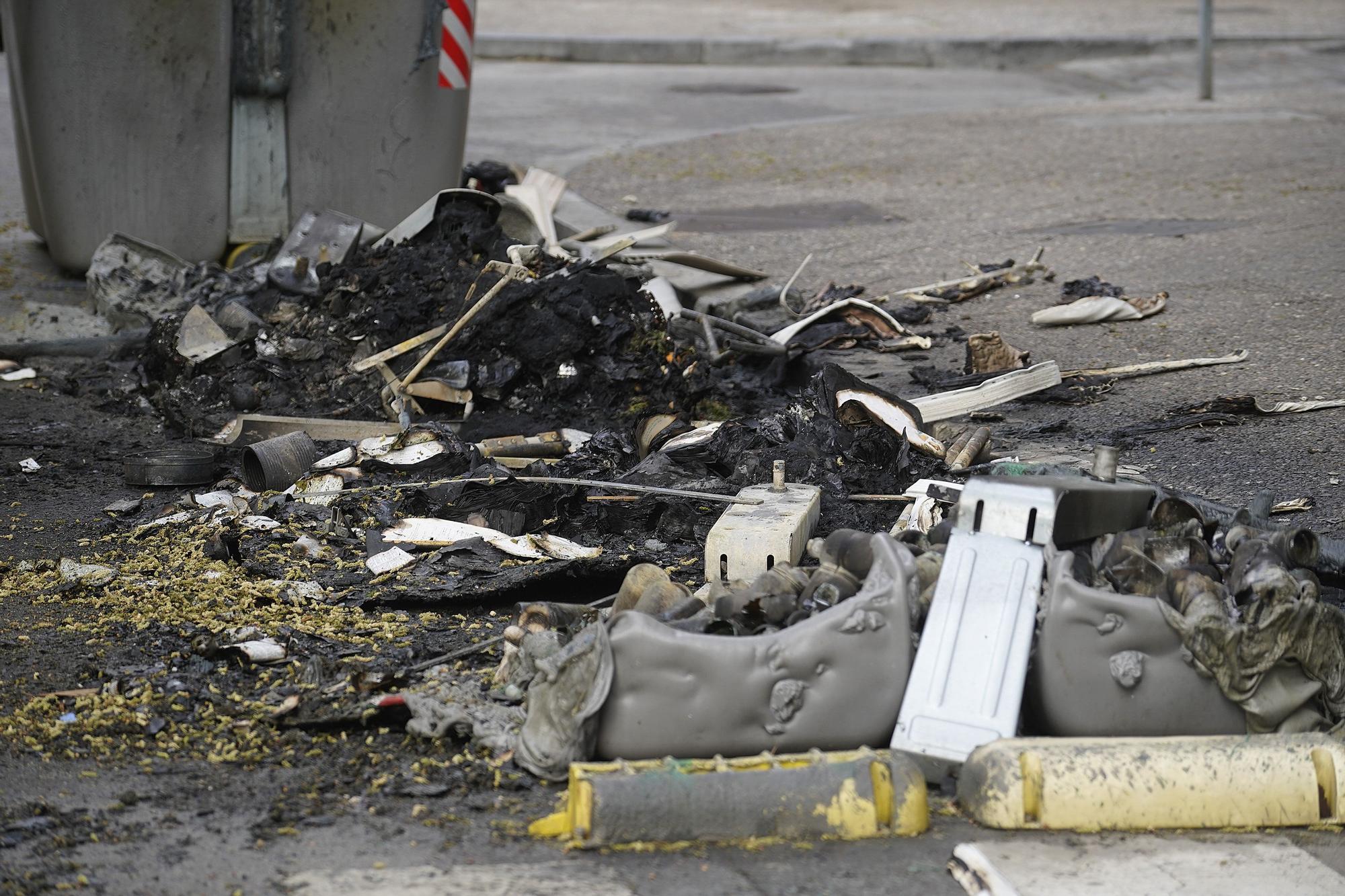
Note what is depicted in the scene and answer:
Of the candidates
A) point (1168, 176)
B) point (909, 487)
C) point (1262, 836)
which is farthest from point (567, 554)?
point (1168, 176)

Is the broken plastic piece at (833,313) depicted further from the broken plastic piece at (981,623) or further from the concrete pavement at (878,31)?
the concrete pavement at (878,31)

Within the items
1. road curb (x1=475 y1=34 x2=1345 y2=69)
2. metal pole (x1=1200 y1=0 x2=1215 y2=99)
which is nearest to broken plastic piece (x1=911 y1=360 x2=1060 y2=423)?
metal pole (x1=1200 y1=0 x2=1215 y2=99)

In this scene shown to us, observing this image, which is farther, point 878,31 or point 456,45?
point 878,31

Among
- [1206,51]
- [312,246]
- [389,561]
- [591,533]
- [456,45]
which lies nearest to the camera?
[389,561]

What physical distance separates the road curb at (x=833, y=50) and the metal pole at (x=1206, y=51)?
3.77m

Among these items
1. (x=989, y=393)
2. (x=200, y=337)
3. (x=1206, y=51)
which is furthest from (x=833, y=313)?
(x=1206, y=51)

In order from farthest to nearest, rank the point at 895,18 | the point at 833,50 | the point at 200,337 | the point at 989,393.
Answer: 1. the point at 895,18
2. the point at 833,50
3. the point at 200,337
4. the point at 989,393

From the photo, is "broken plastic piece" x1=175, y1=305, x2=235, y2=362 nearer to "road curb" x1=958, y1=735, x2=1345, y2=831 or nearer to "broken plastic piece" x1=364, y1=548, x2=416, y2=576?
"broken plastic piece" x1=364, y1=548, x2=416, y2=576

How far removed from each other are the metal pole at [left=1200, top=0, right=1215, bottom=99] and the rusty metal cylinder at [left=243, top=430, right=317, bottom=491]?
9610 mm

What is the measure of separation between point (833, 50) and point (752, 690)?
48.3 feet

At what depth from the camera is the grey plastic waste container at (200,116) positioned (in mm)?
6301

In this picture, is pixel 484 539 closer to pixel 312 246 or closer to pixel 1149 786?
pixel 1149 786

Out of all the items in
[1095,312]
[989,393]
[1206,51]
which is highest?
[1206,51]

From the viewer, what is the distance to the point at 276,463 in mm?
4266
